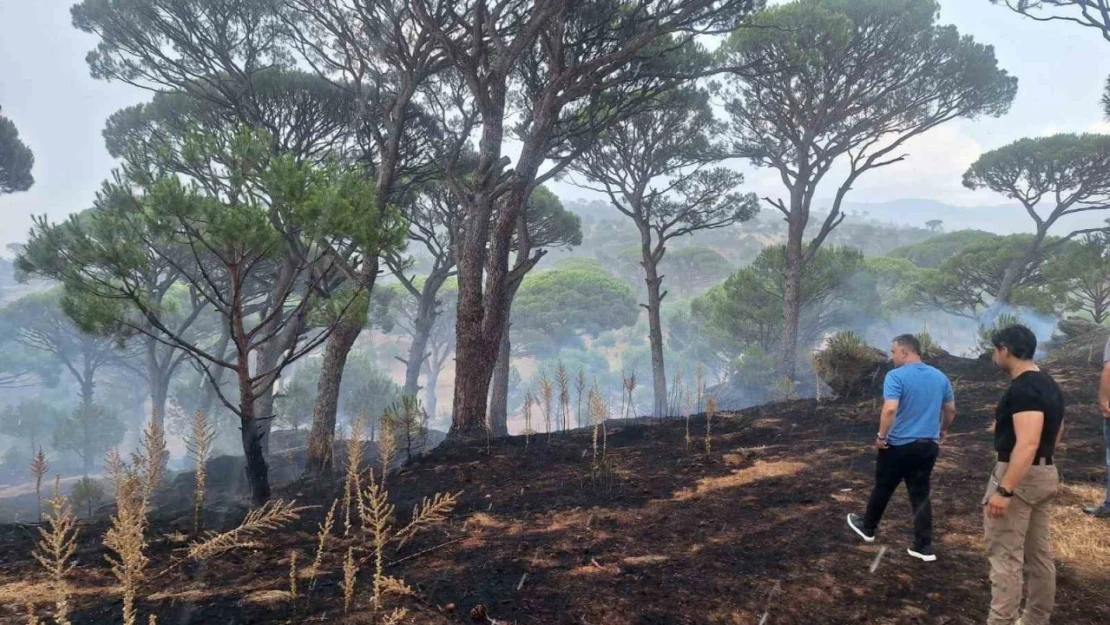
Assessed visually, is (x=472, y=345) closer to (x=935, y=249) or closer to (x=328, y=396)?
(x=328, y=396)

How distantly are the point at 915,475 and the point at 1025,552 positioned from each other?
1028 mm

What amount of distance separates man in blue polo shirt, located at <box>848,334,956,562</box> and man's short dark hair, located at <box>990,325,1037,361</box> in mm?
844

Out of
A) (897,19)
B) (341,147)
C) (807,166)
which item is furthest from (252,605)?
(897,19)

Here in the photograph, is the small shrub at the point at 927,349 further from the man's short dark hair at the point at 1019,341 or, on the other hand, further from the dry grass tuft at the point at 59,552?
the dry grass tuft at the point at 59,552

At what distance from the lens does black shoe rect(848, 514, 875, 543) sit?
4.46 metres

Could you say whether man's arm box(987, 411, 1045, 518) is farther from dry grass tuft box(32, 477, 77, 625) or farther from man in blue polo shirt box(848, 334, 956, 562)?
dry grass tuft box(32, 477, 77, 625)

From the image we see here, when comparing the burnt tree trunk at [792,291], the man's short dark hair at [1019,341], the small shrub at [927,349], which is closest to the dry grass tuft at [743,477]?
the man's short dark hair at [1019,341]

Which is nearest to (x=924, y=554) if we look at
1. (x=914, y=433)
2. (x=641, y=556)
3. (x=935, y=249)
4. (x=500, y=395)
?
(x=914, y=433)

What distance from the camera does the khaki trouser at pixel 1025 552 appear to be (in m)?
3.04

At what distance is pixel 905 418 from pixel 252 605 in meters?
4.95

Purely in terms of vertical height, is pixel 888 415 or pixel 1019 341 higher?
pixel 1019 341

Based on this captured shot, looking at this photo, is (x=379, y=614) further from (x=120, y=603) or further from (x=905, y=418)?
(x=905, y=418)

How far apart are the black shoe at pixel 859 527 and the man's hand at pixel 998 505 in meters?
1.47

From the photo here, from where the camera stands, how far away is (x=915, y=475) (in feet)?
13.9
